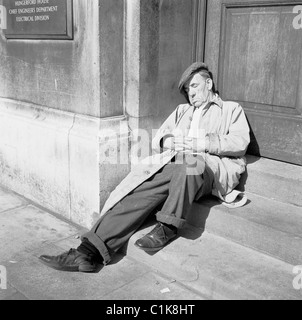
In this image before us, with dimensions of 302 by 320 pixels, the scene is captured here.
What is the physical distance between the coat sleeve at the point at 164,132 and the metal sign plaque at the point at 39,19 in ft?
3.50

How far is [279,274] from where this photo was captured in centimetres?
304

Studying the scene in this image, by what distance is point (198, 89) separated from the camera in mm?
3748

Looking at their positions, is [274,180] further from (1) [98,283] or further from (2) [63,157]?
(2) [63,157]

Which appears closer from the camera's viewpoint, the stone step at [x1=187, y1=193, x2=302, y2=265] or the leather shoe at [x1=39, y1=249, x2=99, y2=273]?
the stone step at [x1=187, y1=193, x2=302, y2=265]

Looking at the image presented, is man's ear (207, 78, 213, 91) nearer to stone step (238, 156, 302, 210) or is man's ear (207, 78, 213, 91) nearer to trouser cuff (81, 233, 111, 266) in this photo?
stone step (238, 156, 302, 210)

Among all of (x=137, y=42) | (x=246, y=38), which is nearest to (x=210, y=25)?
(x=246, y=38)

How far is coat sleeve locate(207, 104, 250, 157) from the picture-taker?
137 inches

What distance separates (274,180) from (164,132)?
37.0 inches

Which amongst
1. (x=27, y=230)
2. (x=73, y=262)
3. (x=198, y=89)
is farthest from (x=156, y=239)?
(x=27, y=230)

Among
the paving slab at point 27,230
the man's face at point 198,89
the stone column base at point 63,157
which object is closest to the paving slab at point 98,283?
the paving slab at point 27,230

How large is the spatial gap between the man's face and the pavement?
1332mm

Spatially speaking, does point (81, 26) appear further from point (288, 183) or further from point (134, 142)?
point (288, 183)

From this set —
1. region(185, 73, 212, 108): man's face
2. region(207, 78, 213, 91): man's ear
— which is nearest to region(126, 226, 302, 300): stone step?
region(185, 73, 212, 108): man's face
